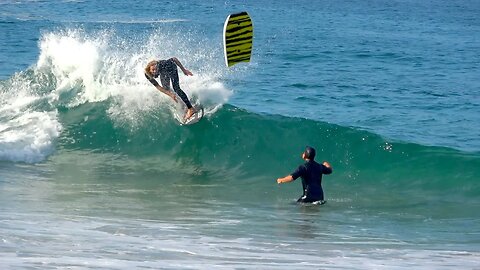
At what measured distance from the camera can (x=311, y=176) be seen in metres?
12.0

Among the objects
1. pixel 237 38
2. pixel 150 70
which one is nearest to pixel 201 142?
pixel 150 70

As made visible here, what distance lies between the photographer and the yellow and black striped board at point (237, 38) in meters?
14.3

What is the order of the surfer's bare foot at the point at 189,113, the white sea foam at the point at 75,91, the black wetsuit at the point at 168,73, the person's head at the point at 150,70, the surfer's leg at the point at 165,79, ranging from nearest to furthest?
1. the person's head at the point at 150,70
2. the black wetsuit at the point at 168,73
3. the surfer's leg at the point at 165,79
4. the surfer's bare foot at the point at 189,113
5. the white sea foam at the point at 75,91

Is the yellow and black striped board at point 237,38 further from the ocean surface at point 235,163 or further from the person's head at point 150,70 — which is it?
the ocean surface at point 235,163

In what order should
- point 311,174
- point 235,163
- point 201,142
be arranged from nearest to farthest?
point 311,174, point 235,163, point 201,142

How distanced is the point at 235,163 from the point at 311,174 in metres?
4.00

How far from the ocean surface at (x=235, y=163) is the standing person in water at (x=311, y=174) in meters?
0.20

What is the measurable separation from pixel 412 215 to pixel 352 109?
10.1 metres

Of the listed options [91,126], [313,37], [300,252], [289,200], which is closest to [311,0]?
[313,37]

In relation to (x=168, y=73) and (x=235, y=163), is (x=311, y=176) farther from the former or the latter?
(x=168, y=73)

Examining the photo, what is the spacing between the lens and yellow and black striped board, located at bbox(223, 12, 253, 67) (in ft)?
47.0

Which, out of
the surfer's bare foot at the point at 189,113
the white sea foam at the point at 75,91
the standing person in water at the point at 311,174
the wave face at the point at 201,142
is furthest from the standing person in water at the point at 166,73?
the standing person in water at the point at 311,174

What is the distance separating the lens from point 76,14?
161 ft

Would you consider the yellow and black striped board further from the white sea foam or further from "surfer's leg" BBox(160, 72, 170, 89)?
the white sea foam
